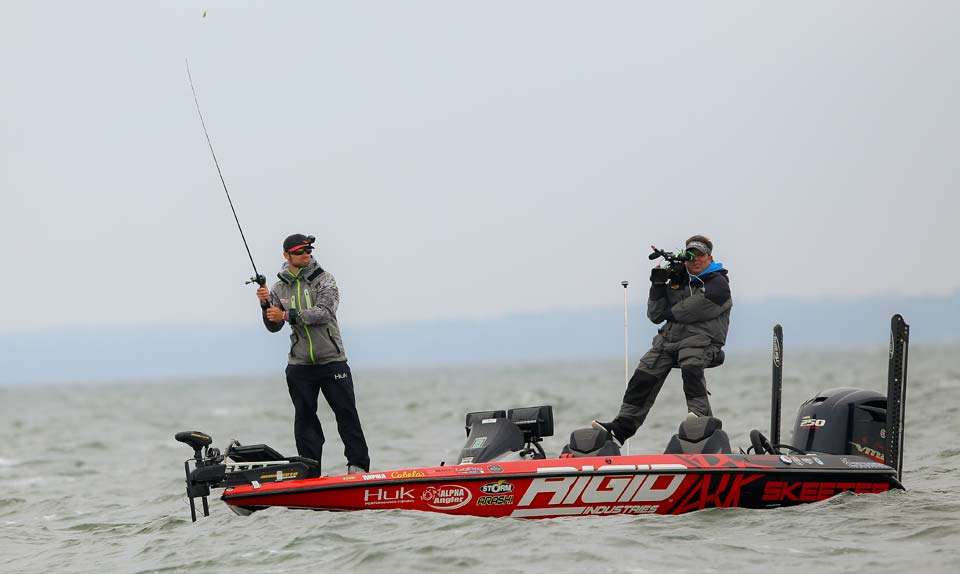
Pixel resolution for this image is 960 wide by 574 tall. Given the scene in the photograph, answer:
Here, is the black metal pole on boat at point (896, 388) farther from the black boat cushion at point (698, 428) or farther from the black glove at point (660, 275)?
the black glove at point (660, 275)

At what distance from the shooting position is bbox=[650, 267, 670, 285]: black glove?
9.88 m

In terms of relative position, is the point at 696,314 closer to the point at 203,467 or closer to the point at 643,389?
the point at 643,389

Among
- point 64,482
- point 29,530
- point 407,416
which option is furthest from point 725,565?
point 407,416

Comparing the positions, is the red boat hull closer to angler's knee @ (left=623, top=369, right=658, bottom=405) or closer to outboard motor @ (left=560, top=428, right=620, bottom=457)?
outboard motor @ (left=560, top=428, right=620, bottom=457)

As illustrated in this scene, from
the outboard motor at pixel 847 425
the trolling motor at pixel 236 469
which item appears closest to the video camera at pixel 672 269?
the outboard motor at pixel 847 425

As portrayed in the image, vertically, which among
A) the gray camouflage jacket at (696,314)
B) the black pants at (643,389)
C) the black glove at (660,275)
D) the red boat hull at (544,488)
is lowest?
the red boat hull at (544,488)

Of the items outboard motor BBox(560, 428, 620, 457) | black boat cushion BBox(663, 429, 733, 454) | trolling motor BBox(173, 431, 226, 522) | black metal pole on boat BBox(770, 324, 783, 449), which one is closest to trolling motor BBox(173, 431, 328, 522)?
trolling motor BBox(173, 431, 226, 522)

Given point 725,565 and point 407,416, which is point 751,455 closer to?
point 725,565

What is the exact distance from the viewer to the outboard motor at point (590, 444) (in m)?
9.51

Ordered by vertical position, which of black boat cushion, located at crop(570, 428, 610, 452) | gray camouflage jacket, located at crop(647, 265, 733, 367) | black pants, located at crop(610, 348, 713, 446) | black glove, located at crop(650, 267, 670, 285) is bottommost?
black boat cushion, located at crop(570, 428, 610, 452)

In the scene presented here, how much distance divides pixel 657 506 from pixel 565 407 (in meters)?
26.7

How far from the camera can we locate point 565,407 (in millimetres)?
35812

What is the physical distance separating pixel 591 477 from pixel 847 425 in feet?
7.32

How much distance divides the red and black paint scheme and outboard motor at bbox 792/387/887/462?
1 cm
